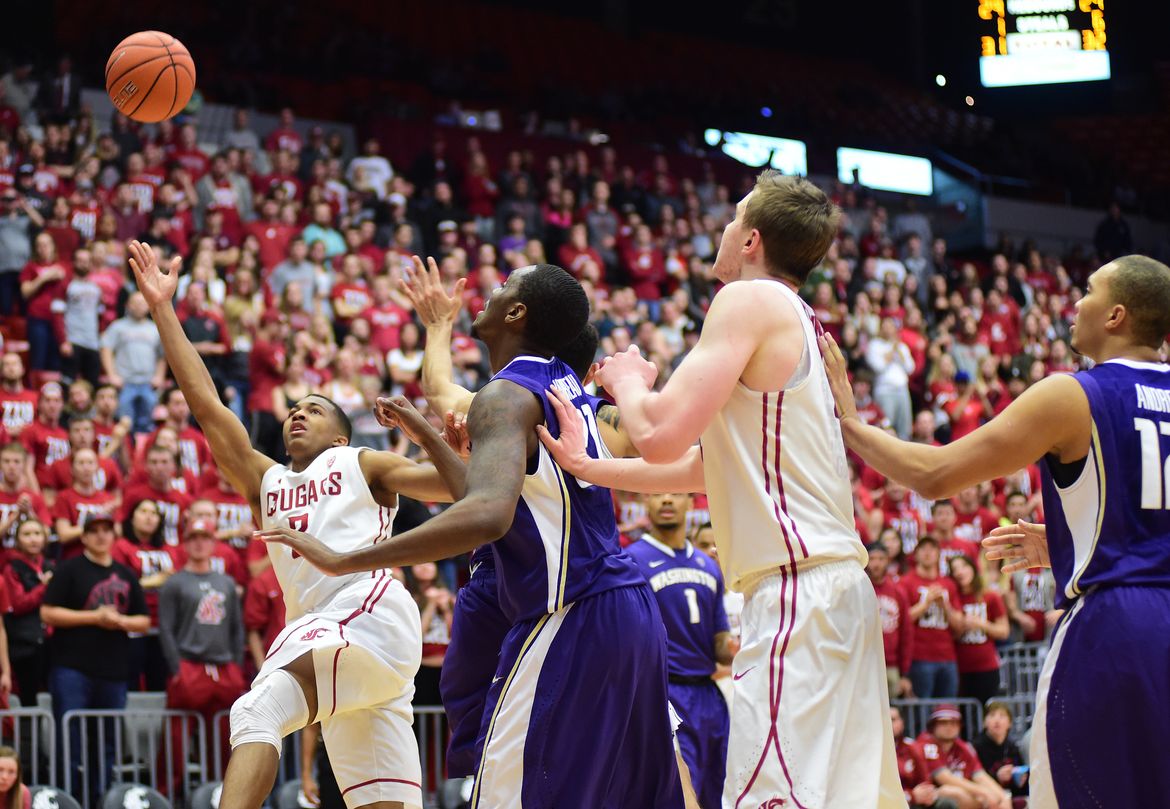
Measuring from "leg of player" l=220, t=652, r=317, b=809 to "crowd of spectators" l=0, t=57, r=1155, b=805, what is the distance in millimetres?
3025

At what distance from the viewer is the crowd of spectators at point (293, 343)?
33.9 ft

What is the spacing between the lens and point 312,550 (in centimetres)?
414

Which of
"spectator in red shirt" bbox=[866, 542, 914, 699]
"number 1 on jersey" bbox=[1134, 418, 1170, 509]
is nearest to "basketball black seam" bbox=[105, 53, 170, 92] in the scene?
"number 1 on jersey" bbox=[1134, 418, 1170, 509]

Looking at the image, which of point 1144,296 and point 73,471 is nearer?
point 1144,296

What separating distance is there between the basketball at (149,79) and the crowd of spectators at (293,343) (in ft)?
9.68

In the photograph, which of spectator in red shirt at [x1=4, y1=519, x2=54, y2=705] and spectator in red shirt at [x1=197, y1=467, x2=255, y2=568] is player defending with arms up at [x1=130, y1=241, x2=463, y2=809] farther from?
spectator in red shirt at [x1=197, y1=467, x2=255, y2=568]

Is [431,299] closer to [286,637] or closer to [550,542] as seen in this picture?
[286,637]

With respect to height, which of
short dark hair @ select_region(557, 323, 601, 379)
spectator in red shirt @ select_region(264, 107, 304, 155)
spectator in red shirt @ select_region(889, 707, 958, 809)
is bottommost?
spectator in red shirt @ select_region(889, 707, 958, 809)

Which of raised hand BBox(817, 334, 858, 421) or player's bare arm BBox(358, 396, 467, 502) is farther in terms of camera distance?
player's bare arm BBox(358, 396, 467, 502)

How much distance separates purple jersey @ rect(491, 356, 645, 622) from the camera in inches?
175

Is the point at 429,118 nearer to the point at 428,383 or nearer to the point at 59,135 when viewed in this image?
the point at 59,135

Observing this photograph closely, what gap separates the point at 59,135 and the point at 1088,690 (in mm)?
13036

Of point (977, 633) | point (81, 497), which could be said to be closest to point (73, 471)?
point (81, 497)

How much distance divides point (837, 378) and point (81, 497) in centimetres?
799
